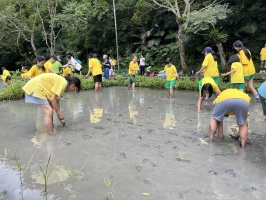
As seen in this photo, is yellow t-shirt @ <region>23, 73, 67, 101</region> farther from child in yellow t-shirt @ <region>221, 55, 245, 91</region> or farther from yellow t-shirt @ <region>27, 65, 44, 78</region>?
child in yellow t-shirt @ <region>221, 55, 245, 91</region>

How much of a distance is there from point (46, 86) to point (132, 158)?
252 cm

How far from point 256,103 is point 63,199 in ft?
24.2

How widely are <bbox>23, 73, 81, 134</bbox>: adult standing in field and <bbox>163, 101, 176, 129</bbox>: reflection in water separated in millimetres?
2181

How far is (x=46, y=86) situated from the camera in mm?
5988

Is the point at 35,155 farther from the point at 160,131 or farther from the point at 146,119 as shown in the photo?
the point at 146,119

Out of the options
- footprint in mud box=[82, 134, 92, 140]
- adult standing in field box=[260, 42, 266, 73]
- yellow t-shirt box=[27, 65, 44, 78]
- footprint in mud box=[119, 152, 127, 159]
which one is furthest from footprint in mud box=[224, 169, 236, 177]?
adult standing in field box=[260, 42, 266, 73]

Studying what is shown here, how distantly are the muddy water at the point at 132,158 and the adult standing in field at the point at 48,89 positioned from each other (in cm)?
58

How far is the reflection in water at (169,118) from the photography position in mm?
6668

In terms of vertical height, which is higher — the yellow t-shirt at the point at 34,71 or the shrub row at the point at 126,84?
the yellow t-shirt at the point at 34,71

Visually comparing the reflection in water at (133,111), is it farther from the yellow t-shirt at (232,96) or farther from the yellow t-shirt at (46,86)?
the yellow t-shirt at (232,96)

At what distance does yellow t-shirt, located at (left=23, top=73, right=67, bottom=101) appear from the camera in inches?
230

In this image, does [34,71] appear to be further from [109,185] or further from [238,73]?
[109,185]

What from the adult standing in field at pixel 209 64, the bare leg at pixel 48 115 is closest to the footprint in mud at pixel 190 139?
the bare leg at pixel 48 115

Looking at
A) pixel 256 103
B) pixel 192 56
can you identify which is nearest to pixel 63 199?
pixel 256 103
